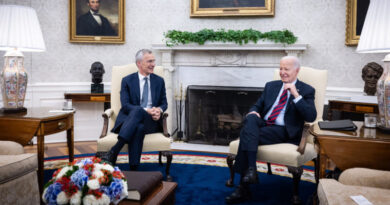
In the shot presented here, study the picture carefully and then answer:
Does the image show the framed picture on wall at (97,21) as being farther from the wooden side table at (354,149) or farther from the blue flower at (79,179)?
the blue flower at (79,179)

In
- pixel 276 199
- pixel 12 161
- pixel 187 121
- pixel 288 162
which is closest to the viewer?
pixel 12 161

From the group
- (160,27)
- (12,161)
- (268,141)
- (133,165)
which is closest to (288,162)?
(268,141)

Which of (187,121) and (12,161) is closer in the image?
(12,161)

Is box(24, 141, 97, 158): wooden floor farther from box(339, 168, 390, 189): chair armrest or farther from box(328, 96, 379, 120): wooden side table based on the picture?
box(339, 168, 390, 189): chair armrest

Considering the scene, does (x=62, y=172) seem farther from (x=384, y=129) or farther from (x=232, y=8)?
(x=232, y=8)

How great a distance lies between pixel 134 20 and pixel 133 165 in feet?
10.1

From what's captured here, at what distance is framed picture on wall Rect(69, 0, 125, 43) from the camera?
521 centimetres

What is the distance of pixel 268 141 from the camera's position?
2.93 meters

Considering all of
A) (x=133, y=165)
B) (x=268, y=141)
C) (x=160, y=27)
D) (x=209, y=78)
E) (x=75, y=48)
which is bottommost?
(x=133, y=165)

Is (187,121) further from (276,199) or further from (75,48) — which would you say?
(276,199)

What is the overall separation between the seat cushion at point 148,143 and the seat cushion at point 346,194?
1.73 m

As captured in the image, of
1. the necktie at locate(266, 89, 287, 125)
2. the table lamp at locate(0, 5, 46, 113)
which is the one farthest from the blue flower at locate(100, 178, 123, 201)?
the table lamp at locate(0, 5, 46, 113)

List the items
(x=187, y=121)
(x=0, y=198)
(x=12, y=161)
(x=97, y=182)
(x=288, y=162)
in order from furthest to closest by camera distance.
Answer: (x=187, y=121) < (x=288, y=162) < (x=12, y=161) < (x=0, y=198) < (x=97, y=182)

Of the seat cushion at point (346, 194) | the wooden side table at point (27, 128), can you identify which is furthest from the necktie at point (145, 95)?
the seat cushion at point (346, 194)
